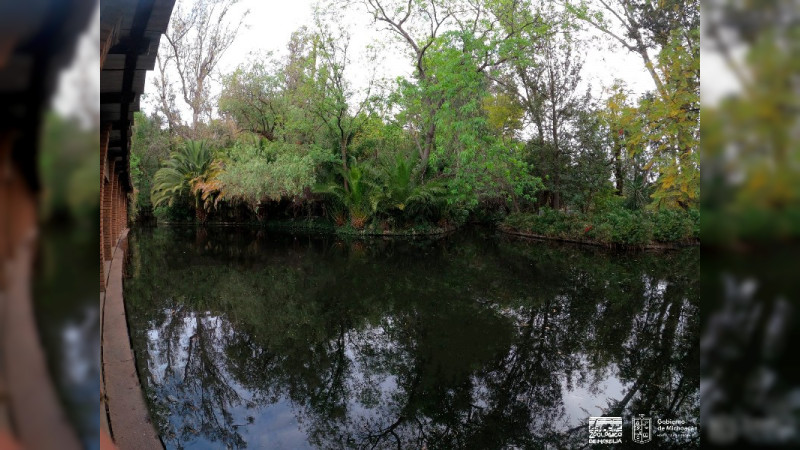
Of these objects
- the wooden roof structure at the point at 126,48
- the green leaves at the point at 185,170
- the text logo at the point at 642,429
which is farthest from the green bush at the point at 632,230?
the green leaves at the point at 185,170

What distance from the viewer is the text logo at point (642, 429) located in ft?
13.7

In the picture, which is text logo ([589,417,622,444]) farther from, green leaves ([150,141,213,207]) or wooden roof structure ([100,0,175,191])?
green leaves ([150,141,213,207])

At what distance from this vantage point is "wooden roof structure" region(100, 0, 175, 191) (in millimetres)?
2865

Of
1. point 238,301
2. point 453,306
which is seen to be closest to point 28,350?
point 453,306

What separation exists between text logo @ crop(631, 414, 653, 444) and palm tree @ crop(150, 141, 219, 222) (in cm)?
2585

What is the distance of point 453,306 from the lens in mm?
8859

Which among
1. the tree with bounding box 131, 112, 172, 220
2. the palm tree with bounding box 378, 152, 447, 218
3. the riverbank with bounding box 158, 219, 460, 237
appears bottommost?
the riverbank with bounding box 158, 219, 460, 237

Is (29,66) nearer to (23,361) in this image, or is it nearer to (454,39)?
(23,361)

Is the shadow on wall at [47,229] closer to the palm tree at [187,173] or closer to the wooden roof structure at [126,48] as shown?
the wooden roof structure at [126,48]

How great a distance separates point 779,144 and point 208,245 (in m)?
19.3

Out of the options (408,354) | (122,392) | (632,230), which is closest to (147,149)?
(632,230)

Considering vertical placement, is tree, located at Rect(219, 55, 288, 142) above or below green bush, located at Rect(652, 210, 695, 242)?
above

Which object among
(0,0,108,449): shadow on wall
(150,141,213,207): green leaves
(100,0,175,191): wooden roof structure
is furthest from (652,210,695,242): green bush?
(150,141,213,207): green leaves

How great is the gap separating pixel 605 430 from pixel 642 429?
12.5 inches
